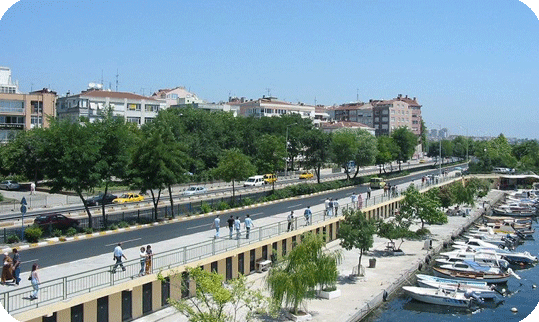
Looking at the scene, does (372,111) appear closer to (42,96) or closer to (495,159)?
(495,159)

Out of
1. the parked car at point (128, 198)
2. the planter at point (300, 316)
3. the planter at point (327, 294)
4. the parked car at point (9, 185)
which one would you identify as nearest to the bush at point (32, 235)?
the planter at point (300, 316)

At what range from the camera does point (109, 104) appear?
95125 millimetres

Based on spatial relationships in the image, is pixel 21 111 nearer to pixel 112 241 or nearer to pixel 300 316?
pixel 112 241

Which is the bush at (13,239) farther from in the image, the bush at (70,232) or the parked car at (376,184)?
the parked car at (376,184)

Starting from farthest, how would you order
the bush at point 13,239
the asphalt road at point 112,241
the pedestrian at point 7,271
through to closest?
the bush at point 13,239, the asphalt road at point 112,241, the pedestrian at point 7,271

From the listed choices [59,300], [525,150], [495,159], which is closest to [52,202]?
[59,300]

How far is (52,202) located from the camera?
191 feet

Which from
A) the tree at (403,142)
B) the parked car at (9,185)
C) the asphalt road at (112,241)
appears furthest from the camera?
the tree at (403,142)

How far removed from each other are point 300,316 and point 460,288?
1382 cm

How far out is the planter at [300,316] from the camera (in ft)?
84.2

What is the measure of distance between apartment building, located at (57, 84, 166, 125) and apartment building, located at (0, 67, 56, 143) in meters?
9.60

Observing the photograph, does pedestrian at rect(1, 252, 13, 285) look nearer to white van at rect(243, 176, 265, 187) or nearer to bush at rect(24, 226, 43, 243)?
bush at rect(24, 226, 43, 243)

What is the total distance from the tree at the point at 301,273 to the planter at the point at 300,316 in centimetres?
24

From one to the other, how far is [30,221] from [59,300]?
76.2ft
